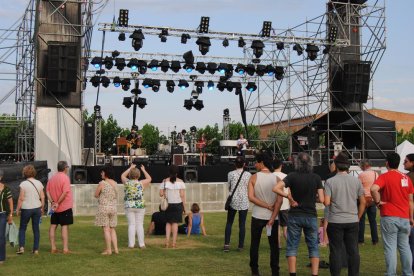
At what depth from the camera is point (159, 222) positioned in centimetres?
1304

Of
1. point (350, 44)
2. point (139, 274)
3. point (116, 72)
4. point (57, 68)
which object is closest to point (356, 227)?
point (139, 274)

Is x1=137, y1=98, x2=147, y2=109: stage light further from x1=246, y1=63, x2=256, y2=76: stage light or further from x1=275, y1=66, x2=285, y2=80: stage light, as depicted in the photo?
x1=275, y1=66, x2=285, y2=80: stage light

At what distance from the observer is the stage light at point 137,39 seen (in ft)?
78.1

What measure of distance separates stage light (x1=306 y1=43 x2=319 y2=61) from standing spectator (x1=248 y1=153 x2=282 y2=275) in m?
18.5

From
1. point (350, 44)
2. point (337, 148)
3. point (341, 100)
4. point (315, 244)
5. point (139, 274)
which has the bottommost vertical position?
point (139, 274)

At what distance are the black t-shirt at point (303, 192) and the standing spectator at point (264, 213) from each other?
610mm

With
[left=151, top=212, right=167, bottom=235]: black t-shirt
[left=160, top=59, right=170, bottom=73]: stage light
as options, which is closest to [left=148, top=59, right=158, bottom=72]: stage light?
[left=160, top=59, right=170, bottom=73]: stage light

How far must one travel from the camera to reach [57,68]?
21750 mm

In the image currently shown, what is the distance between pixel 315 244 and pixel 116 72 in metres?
22.5

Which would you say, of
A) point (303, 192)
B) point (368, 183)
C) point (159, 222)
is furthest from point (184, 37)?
point (303, 192)

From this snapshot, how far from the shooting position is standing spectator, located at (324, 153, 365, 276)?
23.4 feet

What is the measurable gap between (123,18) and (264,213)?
16.9 m

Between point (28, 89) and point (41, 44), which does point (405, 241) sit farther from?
point (28, 89)

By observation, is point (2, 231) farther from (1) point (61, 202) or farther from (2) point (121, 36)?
(2) point (121, 36)
